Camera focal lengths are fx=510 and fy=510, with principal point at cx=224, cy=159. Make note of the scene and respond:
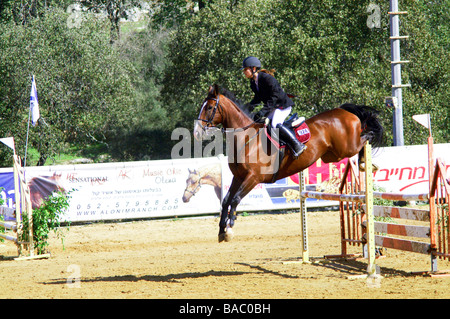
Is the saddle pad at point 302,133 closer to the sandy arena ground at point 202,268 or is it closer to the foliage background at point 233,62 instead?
the sandy arena ground at point 202,268

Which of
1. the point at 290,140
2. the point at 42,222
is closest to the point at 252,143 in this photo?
the point at 290,140

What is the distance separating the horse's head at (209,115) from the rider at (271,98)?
1.88ft

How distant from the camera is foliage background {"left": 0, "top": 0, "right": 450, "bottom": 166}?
20.0m

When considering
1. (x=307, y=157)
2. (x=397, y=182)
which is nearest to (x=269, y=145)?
(x=307, y=157)

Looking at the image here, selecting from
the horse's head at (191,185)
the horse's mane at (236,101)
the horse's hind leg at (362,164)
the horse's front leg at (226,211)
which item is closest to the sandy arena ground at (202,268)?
the horse's front leg at (226,211)

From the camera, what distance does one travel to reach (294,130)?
781 centimetres

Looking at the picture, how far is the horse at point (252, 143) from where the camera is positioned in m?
7.35

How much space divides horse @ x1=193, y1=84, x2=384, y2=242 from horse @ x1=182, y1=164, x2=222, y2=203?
7.16 metres

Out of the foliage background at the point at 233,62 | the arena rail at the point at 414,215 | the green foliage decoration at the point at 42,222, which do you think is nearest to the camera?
the arena rail at the point at 414,215

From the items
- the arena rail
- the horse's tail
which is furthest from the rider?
the horse's tail

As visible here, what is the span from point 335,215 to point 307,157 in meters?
8.09

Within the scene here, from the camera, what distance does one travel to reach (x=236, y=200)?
7230mm

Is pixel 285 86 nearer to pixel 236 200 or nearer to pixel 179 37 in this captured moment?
pixel 179 37

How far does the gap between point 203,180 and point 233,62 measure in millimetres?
8728
